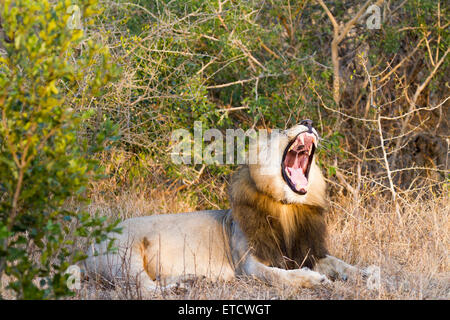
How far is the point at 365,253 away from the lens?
5.27 metres

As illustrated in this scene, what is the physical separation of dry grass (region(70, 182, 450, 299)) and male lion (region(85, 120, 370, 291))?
21 centimetres

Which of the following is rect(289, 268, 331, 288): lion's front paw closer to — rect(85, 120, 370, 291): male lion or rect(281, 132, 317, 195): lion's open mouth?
rect(85, 120, 370, 291): male lion

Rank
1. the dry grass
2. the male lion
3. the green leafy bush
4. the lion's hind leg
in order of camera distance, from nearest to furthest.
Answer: the green leafy bush, the dry grass, the lion's hind leg, the male lion

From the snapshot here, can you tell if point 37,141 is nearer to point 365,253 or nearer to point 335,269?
point 335,269

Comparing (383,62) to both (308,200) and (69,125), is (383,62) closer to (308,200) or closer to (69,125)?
(308,200)

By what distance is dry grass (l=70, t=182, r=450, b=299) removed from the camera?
4.05 metres

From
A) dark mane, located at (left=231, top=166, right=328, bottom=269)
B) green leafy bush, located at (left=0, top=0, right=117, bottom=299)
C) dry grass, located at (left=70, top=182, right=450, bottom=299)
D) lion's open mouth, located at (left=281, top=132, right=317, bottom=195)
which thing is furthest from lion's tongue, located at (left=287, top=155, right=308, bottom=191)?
green leafy bush, located at (left=0, top=0, right=117, bottom=299)

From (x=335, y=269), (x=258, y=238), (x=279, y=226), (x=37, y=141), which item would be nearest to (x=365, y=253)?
(x=335, y=269)

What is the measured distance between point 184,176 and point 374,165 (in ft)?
9.45

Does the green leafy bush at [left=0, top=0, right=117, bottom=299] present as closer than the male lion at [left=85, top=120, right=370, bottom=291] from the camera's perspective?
Yes

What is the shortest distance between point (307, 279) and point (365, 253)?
123cm

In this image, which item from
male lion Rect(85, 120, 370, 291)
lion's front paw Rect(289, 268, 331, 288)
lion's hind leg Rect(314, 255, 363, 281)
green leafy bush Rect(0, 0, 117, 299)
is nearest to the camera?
green leafy bush Rect(0, 0, 117, 299)

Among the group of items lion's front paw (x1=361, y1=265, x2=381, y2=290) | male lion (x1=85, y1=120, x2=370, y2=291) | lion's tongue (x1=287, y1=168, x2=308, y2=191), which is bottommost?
lion's front paw (x1=361, y1=265, x2=381, y2=290)
